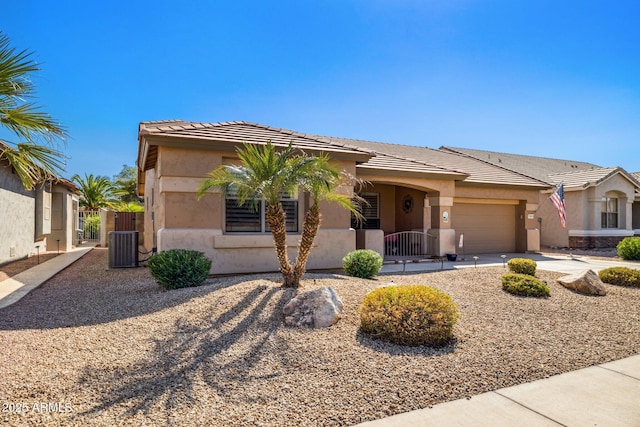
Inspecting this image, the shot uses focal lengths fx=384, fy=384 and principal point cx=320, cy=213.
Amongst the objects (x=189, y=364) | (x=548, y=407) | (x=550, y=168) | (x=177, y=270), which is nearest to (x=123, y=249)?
(x=177, y=270)

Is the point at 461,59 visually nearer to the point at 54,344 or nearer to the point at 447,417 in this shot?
the point at 447,417

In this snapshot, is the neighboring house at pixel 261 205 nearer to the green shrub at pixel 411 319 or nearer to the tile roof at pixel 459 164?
the tile roof at pixel 459 164

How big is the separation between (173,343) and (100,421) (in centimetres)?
172

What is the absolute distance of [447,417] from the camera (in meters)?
3.58

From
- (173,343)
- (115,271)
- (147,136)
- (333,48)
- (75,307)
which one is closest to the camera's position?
(173,343)

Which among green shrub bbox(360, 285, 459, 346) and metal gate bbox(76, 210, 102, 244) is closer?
green shrub bbox(360, 285, 459, 346)

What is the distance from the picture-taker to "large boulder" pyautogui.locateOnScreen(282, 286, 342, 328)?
5684mm

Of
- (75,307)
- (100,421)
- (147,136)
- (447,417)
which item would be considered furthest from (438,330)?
(147,136)

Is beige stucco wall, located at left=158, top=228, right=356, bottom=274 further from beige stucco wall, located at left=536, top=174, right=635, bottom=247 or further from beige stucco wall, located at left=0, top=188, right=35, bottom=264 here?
beige stucco wall, located at left=536, top=174, right=635, bottom=247

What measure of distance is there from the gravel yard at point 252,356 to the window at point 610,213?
1741 centimetres

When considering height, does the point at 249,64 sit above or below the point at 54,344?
above

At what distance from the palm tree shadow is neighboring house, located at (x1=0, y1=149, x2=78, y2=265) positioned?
11.7 metres

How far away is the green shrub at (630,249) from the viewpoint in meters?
15.8

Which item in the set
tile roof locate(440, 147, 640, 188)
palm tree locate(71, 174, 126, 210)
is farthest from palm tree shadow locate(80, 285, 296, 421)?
palm tree locate(71, 174, 126, 210)
